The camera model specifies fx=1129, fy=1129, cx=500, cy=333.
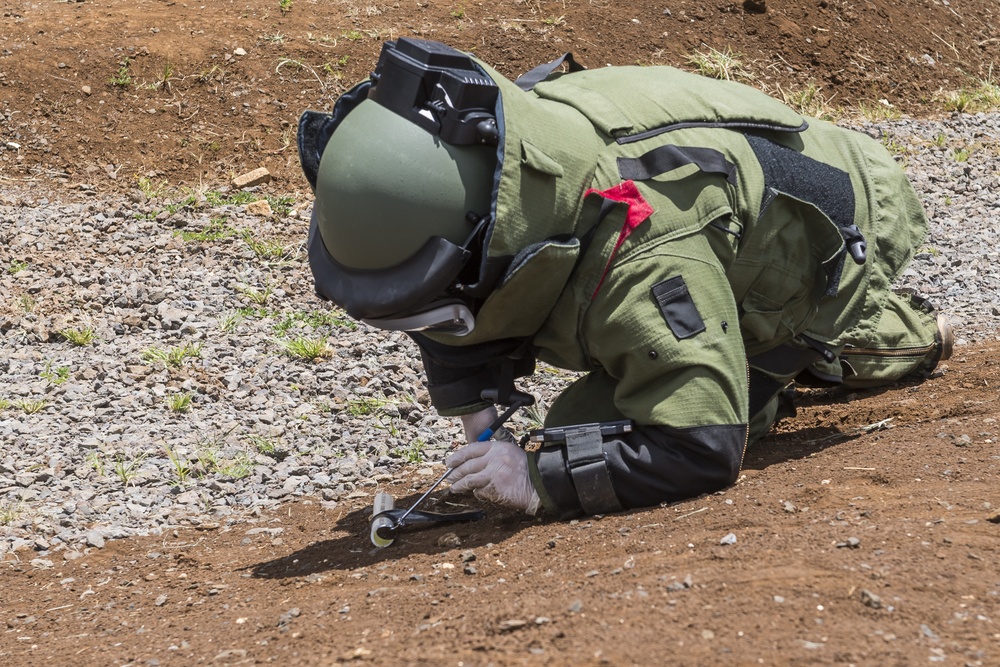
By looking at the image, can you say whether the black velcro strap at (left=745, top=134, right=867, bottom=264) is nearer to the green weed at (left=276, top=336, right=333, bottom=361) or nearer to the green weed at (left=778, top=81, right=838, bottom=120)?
the green weed at (left=276, top=336, right=333, bottom=361)

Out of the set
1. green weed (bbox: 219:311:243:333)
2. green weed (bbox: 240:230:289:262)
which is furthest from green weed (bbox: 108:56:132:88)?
green weed (bbox: 219:311:243:333)

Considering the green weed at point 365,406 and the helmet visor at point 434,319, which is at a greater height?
Result: the helmet visor at point 434,319

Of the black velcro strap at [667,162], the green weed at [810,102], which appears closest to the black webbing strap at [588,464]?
the black velcro strap at [667,162]

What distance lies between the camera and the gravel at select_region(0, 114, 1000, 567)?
3.93 m

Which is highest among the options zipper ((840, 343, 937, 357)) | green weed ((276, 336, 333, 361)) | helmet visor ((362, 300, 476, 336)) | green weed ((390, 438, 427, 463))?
helmet visor ((362, 300, 476, 336))

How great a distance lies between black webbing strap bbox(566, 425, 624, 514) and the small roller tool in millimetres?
236

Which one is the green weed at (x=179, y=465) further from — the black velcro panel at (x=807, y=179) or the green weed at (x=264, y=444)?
the black velcro panel at (x=807, y=179)

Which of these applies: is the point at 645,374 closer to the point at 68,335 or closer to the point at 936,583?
the point at 936,583

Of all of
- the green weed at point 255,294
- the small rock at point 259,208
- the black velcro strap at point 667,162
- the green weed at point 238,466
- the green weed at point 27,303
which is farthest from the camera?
the small rock at point 259,208

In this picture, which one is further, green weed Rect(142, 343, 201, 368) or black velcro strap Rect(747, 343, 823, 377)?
green weed Rect(142, 343, 201, 368)

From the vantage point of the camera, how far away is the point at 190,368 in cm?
471

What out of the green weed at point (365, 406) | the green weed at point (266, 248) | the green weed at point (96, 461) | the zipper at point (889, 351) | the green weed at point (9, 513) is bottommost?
the green weed at point (9, 513)

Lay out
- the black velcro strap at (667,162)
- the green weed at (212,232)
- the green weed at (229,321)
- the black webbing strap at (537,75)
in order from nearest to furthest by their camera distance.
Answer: the black velcro strap at (667,162) < the black webbing strap at (537,75) < the green weed at (229,321) < the green weed at (212,232)

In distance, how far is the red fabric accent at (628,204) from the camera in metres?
2.85
